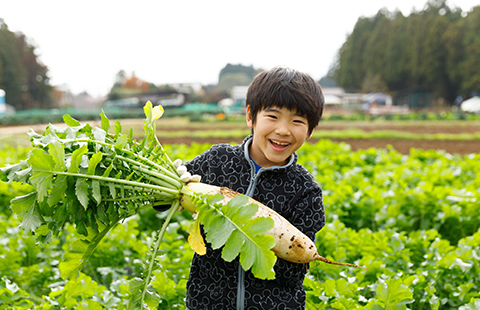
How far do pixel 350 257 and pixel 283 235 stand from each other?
1454mm

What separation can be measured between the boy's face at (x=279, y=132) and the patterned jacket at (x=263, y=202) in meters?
0.09

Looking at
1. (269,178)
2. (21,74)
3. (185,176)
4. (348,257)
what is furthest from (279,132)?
(21,74)

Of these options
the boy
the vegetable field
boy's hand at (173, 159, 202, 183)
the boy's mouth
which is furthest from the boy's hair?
the vegetable field

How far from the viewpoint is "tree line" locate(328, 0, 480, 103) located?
48.2 meters

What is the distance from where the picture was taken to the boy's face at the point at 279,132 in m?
1.57

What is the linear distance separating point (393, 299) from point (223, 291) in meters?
0.81

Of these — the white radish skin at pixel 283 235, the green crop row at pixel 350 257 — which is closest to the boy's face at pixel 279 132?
the white radish skin at pixel 283 235

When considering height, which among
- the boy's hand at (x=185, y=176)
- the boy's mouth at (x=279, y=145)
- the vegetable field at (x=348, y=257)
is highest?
the boy's mouth at (x=279, y=145)

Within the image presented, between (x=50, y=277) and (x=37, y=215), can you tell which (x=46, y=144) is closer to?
(x=37, y=215)

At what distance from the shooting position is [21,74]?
165ft

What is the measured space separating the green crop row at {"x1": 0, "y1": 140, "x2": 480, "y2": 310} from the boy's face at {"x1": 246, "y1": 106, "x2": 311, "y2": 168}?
1.83 feet

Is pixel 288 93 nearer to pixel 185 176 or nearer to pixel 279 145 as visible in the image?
pixel 279 145

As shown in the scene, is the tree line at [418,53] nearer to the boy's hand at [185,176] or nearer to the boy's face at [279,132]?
the boy's face at [279,132]

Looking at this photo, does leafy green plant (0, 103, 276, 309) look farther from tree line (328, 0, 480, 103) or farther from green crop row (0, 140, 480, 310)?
tree line (328, 0, 480, 103)
